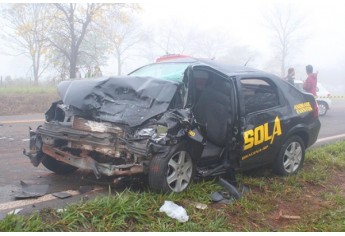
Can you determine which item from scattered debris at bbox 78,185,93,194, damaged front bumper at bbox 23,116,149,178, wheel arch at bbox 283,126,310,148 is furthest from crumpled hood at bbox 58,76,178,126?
wheel arch at bbox 283,126,310,148

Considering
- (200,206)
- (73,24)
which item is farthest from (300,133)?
(73,24)

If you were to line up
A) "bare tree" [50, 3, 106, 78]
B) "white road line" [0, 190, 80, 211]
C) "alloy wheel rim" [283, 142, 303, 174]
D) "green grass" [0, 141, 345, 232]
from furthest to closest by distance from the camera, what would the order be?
"bare tree" [50, 3, 106, 78]
"alloy wheel rim" [283, 142, 303, 174]
"white road line" [0, 190, 80, 211]
"green grass" [0, 141, 345, 232]

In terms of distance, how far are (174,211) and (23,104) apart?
1419 cm

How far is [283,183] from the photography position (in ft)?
17.1

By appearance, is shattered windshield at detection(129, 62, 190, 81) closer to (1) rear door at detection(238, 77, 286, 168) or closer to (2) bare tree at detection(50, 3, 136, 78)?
(1) rear door at detection(238, 77, 286, 168)

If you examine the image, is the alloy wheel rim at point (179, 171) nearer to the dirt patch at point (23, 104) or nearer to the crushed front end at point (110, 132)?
the crushed front end at point (110, 132)

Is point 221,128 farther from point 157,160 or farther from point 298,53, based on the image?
point 298,53

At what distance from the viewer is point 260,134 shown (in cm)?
500

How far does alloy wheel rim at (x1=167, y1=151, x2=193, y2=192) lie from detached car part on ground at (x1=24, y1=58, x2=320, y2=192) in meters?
0.01

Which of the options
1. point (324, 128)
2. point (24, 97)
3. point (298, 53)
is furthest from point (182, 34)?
point (324, 128)

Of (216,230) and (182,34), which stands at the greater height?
(182,34)

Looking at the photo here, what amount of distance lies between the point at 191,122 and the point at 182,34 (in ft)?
146

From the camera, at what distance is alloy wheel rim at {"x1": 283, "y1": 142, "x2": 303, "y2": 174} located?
557cm

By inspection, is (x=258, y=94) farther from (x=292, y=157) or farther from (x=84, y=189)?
(x=84, y=189)
